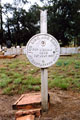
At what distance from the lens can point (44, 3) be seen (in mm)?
17031

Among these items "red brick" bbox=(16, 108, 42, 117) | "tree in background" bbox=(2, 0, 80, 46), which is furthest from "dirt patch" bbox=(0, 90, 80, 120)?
"tree in background" bbox=(2, 0, 80, 46)

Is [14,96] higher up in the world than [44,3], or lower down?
lower down

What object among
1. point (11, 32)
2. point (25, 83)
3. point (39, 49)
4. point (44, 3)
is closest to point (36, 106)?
point (39, 49)

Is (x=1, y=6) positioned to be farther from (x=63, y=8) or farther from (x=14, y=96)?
(x=14, y=96)

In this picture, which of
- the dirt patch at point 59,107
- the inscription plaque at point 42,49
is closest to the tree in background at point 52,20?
the dirt patch at point 59,107

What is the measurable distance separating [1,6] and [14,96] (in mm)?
20159

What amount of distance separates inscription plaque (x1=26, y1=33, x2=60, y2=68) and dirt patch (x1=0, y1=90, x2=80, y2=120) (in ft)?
2.36

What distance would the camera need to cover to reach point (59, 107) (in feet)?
7.41

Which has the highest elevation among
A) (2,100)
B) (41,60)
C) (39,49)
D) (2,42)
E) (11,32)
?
(11,32)

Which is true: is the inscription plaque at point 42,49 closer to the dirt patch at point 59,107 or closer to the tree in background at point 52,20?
the dirt patch at point 59,107

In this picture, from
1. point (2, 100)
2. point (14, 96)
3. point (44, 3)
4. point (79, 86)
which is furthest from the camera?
point (44, 3)

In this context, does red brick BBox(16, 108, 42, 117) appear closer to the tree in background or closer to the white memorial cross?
the white memorial cross

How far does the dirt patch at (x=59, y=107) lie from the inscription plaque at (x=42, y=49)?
72 cm

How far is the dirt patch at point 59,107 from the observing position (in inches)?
77.0
